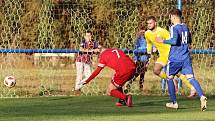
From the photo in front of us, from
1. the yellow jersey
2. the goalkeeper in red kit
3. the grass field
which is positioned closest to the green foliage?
the grass field

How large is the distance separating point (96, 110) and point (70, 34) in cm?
663

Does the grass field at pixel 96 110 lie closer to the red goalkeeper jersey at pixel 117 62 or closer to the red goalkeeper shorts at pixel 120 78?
the red goalkeeper shorts at pixel 120 78

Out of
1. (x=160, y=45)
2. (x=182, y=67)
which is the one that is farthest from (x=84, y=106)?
(x=160, y=45)

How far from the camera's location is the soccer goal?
17312 millimetres

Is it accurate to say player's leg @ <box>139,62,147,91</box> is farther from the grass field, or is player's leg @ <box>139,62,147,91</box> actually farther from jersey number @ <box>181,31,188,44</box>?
jersey number @ <box>181,31,188,44</box>

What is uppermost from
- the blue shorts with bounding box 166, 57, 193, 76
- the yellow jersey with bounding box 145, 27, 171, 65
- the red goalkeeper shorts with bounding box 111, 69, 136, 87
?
the yellow jersey with bounding box 145, 27, 171, 65

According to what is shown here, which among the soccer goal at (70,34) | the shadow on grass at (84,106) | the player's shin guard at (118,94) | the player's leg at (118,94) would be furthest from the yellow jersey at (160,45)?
the soccer goal at (70,34)

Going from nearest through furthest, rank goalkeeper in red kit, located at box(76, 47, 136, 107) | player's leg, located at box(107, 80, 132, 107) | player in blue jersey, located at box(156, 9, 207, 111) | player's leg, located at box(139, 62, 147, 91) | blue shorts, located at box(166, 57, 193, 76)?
player in blue jersey, located at box(156, 9, 207, 111), blue shorts, located at box(166, 57, 193, 76), player's leg, located at box(107, 80, 132, 107), goalkeeper in red kit, located at box(76, 47, 136, 107), player's leg, located at box(139, 62, 147, 91)

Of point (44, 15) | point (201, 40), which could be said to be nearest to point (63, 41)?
point (44, 15)

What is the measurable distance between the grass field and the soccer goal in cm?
203

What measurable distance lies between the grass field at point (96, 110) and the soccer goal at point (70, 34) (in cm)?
203

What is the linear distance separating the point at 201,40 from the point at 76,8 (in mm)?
3236

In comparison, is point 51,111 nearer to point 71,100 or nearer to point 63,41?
point 71,100

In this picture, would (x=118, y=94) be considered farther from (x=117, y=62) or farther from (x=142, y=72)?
(x=142, y=72)
